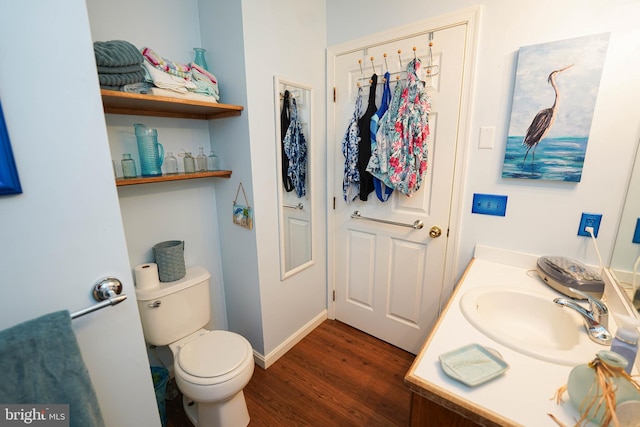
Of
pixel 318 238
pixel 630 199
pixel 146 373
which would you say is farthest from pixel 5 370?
pixel 630 199

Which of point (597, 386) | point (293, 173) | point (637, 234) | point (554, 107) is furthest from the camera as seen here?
point (293, 173)

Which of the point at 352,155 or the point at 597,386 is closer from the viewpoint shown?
the point at 597,386

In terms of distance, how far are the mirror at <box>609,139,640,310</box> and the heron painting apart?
0.59 ft

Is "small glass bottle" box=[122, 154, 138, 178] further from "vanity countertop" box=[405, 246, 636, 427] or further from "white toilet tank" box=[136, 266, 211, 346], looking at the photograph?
"vanity countertop" box=[405, 246, 636, 427]

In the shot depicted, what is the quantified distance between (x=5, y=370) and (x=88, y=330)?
0.61 feet

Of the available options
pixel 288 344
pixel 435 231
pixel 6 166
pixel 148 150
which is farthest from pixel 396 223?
pixel 6 166

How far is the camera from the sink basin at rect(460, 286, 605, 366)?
2.99ft

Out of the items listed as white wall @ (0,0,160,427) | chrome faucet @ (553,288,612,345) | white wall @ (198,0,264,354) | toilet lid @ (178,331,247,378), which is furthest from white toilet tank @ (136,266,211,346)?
chrome faucet @ (553,288,612,345)

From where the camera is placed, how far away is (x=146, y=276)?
1426mm

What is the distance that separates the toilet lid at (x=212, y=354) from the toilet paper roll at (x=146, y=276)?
377mm

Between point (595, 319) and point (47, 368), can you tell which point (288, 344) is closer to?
point (47, 368)

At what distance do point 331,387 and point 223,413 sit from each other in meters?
0.65

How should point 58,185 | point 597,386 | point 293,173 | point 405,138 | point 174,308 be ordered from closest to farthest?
point 597,386 → point 58,185 → point 174,308 → point 405,138 → point 293,173

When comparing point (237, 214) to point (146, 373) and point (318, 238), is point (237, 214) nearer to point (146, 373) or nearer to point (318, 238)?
point (318, 238)
